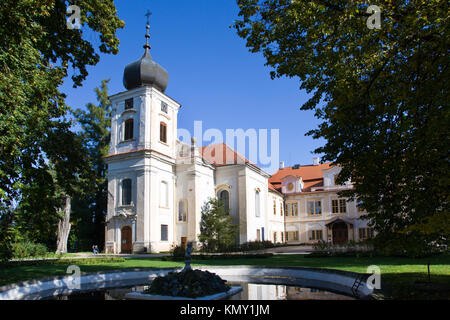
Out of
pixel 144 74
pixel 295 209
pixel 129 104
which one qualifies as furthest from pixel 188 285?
pixel 295 209

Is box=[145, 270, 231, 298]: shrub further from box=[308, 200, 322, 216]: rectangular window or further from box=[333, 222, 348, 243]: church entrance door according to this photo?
box=[308, 200, 322, 216]: rectangular window

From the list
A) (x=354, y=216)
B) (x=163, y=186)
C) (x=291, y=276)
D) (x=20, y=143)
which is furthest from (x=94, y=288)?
(x=354, y=216)

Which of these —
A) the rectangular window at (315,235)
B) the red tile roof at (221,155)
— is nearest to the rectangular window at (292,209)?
the rectangular window at (315,235)

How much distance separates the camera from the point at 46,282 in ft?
37.9

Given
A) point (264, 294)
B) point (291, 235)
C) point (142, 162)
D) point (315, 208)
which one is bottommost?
point (291, 235)

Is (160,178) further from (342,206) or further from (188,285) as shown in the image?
(188,285)

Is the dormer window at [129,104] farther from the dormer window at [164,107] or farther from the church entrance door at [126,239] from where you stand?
the church entrance door at [126,239]

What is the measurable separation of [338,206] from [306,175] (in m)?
7.21

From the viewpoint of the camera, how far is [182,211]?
122 ft

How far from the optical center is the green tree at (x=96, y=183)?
40188mm

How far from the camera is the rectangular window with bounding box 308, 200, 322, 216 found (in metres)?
47.8

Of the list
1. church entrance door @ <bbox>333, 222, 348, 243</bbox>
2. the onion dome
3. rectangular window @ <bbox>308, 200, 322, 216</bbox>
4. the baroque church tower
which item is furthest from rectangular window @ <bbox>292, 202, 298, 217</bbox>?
A: the onion dome
